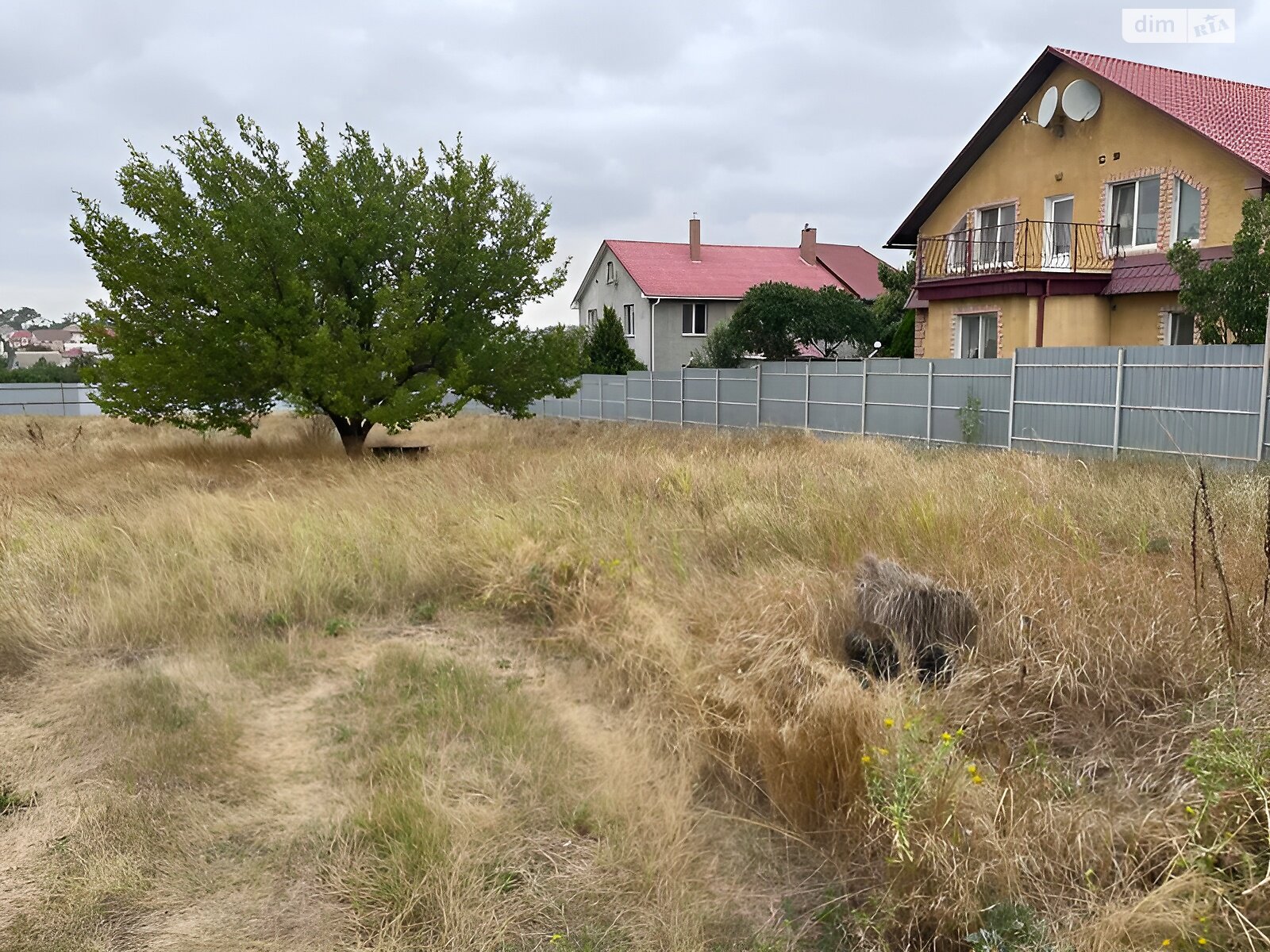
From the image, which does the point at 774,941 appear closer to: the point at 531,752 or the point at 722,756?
the point at 722,756

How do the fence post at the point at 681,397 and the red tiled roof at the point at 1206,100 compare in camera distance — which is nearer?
the red tiled roof at the point at 1206,100

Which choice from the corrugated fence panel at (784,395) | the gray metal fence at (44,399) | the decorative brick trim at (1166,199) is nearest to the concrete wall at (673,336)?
the corrugated fence panel at (784,395)

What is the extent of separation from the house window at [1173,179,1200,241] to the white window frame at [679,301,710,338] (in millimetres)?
21382

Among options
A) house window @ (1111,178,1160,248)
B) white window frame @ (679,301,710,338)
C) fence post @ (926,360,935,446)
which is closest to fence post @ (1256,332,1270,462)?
fence post @ (926,360,935,446)

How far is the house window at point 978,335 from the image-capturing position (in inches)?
840

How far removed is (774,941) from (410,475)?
28.4ft

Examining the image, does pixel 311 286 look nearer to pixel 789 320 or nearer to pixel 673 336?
pixel 789 320

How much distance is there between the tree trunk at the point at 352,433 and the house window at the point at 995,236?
14106mm

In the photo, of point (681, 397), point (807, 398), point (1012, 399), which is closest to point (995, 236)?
point (807, 398)

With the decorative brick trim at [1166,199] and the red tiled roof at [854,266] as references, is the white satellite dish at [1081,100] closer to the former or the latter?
the decorative brick trim at [1166,199]

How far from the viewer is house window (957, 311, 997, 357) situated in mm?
21328

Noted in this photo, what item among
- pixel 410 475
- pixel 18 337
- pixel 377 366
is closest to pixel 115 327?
pixel 377 366

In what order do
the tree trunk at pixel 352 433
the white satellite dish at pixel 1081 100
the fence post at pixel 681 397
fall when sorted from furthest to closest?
the fence post at pixel 681 397
the white satellite dish at pixel 1081 100
the tree trunk at pixel 352 433

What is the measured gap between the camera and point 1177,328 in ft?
62.3
